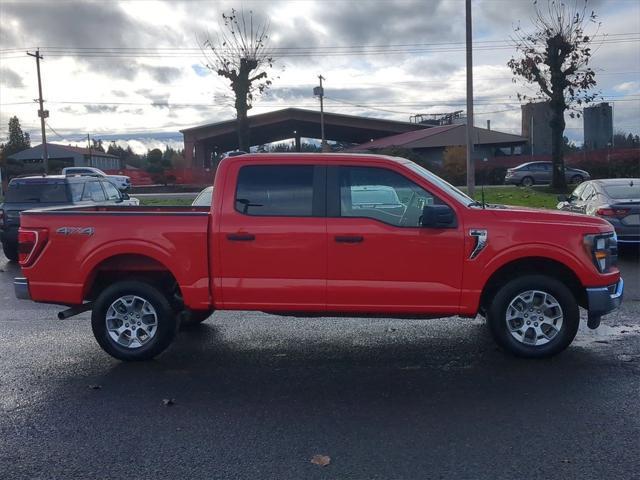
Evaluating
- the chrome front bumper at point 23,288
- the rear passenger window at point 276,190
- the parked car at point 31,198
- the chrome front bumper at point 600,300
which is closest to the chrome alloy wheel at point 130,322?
the chrome front bumper at point 23,288

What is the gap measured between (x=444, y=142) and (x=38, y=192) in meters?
42.1

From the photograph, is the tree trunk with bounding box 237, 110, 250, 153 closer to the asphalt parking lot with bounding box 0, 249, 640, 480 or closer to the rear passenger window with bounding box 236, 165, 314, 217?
the asphalt parking lot with bounding box 0, 249, 640, 480

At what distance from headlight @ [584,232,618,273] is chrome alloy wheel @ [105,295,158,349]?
13.8 ft

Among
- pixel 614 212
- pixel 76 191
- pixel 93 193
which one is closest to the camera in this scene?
pixel 614 212

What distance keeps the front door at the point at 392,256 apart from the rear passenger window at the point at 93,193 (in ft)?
31.8

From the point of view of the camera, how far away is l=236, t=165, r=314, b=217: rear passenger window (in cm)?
679

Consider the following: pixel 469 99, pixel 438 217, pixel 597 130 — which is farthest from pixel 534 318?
pixel 597 130

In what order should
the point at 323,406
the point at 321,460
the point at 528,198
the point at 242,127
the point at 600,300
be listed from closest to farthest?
the point at 321,460 → the point at 323,406 → the point at 600,300 → the point at 528,198 → the point at 242,127

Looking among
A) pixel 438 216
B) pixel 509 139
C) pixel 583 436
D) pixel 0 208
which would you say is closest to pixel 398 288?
pixel 438 216

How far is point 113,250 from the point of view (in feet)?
22.5

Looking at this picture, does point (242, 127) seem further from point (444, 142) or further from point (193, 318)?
point (193, 318)

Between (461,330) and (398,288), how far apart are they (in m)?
1.84

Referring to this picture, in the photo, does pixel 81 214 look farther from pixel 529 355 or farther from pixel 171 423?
pixel 529 355

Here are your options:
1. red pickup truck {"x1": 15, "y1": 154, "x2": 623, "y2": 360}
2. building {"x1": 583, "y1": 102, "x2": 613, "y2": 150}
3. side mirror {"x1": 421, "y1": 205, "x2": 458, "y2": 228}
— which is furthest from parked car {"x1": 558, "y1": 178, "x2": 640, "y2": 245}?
building {"x1": 583, "y1": 102, "x2": 613, "y2": 150}
